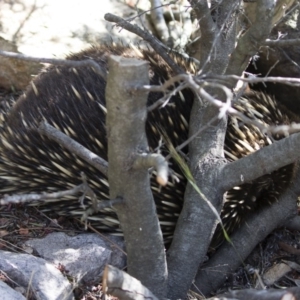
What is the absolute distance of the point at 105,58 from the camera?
299 cm

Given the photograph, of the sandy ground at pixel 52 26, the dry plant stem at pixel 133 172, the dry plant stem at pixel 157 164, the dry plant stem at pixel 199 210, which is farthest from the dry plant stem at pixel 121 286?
the sandy ground at pixel 52 26

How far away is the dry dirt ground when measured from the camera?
2992mm

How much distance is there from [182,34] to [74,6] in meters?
0.84

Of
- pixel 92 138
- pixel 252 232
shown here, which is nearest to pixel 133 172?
pixel 92 138

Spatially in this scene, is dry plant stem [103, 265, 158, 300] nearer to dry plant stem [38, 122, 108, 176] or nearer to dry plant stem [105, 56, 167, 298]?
dry plant stem [105, 56, 167, 298]

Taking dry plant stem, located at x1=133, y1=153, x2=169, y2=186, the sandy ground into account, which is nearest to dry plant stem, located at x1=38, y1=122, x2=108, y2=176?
dry plant stem, located at x1=133, y1=153, x2=169, y2=186

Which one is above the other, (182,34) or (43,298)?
(182,34)

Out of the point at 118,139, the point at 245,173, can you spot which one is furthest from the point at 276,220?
the point at 118,139

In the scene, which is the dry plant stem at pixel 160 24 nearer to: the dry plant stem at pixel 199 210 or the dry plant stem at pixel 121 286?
the dry plant stem at pixel 199 210

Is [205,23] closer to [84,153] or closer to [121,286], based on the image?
[84,153]

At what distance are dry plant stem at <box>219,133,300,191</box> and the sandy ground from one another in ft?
6.52

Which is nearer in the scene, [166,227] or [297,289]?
[297,289]

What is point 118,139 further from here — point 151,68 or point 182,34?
point 182,34

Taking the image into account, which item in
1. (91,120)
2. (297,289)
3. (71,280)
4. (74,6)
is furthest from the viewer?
(74,6)
